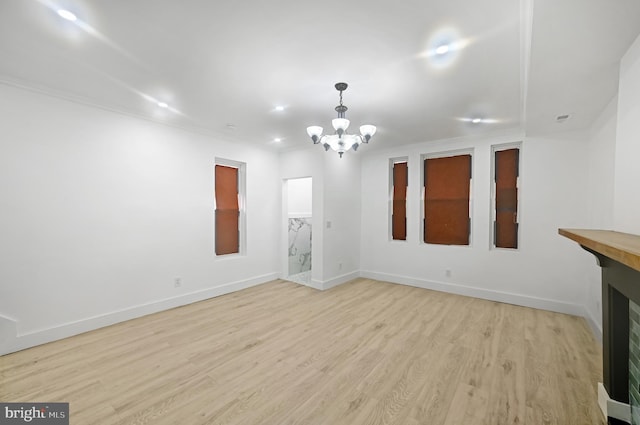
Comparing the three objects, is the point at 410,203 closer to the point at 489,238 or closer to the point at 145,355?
the point at 489,238

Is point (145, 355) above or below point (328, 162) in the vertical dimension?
below

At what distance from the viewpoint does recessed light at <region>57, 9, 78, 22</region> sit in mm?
1713

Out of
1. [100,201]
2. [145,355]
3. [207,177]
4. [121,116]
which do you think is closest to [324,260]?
[207,177]

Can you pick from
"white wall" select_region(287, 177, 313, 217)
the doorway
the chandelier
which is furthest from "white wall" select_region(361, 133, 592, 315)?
the chandelier

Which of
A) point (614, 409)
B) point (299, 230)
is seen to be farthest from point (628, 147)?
point (299, 230)

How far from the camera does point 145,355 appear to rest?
8.53 ft

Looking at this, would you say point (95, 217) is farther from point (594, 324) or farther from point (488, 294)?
point (594, 324)

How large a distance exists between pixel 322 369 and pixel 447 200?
144 inches

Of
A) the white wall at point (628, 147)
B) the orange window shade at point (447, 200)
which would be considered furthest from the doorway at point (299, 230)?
the white wall at point (628, 147)

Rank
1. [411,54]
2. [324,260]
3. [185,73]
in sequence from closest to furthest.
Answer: [411,54]
[185,73]
[324,260]

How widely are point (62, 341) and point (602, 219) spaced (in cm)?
615

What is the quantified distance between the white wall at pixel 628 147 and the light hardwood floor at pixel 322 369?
1.39m

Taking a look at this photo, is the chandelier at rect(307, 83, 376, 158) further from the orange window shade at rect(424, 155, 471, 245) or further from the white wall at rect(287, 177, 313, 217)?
the white wall at rect(287, 177, 313, 217)

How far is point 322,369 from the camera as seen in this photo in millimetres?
2369
